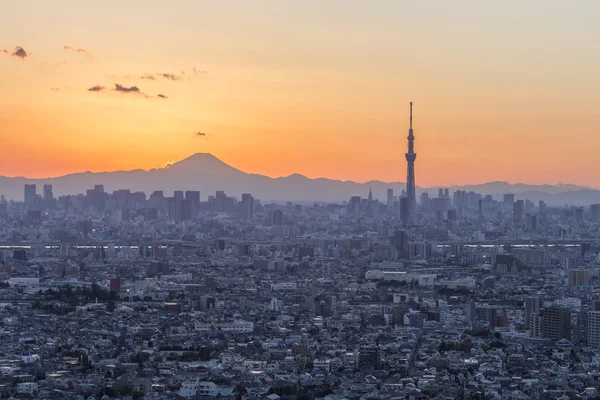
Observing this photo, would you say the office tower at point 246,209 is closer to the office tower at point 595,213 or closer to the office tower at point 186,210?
the office tower at point 186,210

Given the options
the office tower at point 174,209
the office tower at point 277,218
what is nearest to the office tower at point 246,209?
the office tower at point 174,209

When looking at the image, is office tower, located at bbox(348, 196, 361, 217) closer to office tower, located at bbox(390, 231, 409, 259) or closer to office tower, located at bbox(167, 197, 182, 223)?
office tower, located at bbox(167, 197, 182, 223)

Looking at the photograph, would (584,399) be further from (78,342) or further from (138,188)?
(138,188)

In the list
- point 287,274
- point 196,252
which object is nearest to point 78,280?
point 287,274

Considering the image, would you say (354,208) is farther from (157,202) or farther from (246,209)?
(157,202)

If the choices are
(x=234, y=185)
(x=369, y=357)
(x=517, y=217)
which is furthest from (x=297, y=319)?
(x=234, y=185)

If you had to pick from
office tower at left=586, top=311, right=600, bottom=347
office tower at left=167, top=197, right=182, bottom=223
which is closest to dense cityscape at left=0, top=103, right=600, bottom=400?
office tower at left=586, top=311, right=600, bottom=347
